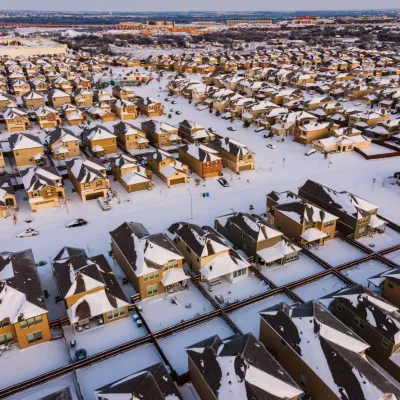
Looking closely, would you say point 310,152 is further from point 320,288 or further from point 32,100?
point 32,100

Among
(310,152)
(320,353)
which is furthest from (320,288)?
(310,152)

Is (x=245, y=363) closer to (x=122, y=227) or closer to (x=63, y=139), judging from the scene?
(x=122, y=227)

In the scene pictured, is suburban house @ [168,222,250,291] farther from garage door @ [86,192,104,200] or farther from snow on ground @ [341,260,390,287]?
garage door @ [86,192,104,200]

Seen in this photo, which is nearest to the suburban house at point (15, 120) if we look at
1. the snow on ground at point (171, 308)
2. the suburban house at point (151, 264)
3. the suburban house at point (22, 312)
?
the suburban house at point (151, 264)

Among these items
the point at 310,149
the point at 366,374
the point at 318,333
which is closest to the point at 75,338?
the point at 318,333

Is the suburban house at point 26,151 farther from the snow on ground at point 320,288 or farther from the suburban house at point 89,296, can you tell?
the snow on ground at point 320,288

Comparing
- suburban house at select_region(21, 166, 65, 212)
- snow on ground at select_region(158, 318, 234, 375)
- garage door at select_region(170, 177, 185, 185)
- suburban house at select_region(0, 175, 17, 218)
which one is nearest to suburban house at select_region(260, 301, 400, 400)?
snow on ground at select_region(158, 318, 234, 375)
